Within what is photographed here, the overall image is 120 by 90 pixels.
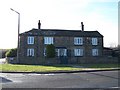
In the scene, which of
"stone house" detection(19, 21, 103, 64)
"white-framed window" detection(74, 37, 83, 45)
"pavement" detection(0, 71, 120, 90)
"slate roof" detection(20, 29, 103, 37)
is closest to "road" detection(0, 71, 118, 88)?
"pavement" detection(0, 71, 120, 90)

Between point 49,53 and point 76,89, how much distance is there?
1578 inches

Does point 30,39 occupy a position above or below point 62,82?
above

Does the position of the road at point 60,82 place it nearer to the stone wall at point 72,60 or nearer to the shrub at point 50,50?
the stone wall at point 72,60

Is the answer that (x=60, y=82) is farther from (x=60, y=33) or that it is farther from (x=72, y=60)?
(x=60, y=33)

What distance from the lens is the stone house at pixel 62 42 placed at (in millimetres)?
59547

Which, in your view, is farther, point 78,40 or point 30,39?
point 78,40

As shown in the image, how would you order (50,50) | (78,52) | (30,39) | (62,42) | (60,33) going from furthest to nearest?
(78,52), (60,33), (62,42), (30,39), (50,50)

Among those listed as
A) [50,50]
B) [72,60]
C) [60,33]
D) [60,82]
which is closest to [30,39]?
[50,50]

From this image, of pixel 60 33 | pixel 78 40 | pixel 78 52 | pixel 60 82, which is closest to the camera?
pixel 60 82

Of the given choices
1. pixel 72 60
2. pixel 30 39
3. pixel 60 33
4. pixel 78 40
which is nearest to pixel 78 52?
pixel 78 40

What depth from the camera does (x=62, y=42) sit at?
203 ft

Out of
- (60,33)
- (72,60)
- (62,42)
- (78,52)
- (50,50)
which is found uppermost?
(60,33)

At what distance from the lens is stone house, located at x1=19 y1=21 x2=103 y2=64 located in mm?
59547

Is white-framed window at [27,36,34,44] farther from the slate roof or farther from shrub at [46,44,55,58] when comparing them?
shrub at [46,44,55,58]
